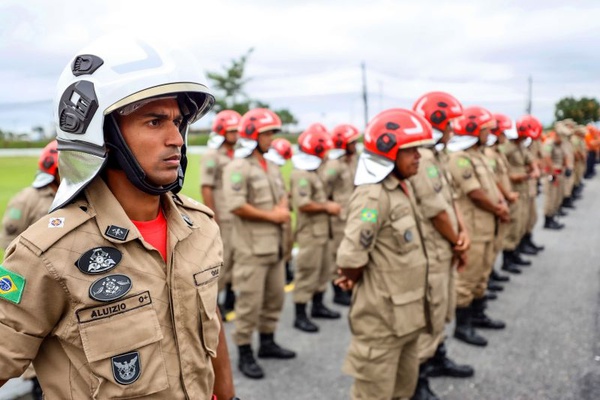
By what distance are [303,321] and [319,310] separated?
0.44 metres

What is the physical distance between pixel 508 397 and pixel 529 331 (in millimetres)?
1606

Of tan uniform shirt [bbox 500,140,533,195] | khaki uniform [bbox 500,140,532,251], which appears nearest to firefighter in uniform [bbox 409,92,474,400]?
khaki uniform [bbox 500,140,532,251]

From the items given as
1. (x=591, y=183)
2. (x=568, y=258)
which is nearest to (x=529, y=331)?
(x=568, y=258)

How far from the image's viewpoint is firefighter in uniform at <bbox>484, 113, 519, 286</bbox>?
6.16m

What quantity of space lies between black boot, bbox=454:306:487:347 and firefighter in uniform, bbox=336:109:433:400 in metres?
1.87

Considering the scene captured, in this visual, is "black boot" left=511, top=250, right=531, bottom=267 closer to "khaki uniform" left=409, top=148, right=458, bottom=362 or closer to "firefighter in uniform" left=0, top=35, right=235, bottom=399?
"khaki uniform" left=409, top=148, right=458, bottom=362

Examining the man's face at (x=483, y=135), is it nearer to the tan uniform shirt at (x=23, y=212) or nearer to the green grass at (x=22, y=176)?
the tan uniform shirt at (x=23, y=212)

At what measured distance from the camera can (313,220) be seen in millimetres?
6152

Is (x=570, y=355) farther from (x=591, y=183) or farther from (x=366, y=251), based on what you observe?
(x=591, y=183)

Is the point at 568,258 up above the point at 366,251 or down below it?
below

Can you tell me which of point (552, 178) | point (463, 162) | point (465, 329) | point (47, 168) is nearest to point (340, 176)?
point (463, 162)

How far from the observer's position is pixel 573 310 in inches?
232

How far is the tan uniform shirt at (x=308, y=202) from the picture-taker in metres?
6.07

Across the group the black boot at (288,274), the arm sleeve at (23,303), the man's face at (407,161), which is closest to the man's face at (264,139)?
the man's face at (407,161)
